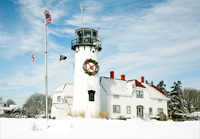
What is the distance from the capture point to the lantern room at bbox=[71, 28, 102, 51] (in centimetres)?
2925

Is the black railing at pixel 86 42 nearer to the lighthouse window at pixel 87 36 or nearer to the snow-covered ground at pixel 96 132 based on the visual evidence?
the lighthouse window at pixel 87 36

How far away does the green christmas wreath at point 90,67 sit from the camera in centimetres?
2861

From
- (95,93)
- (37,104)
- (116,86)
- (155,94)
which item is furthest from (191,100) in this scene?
(37,104)

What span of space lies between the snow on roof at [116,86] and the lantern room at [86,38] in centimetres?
641

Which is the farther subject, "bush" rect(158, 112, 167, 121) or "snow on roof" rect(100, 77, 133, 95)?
"bush" rect(158, 112, 167, 121)

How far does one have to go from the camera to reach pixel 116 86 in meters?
34.8

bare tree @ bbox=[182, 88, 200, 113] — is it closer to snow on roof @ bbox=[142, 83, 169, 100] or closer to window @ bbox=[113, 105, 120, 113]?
snow on roof @ bbox=[142, 83, 169, 100]

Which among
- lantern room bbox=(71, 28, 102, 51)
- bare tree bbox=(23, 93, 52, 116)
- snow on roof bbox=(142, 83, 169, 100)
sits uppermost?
lantern room bbox=(71, 28, 102, 51)

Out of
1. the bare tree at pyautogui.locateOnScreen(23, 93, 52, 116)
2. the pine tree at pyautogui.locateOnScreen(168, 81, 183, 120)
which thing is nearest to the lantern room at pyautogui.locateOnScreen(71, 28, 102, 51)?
the pine tree at pyautogui.locateOnScreen(168, 81, 183, 120)

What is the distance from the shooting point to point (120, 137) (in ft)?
46.2

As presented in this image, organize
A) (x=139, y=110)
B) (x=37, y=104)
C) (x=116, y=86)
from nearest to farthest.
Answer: (x=116, y=86) → (x=139, y=110) → (x=37, y=104)

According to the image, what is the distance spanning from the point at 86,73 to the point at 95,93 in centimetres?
273

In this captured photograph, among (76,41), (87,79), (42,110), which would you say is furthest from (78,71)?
(42,110)

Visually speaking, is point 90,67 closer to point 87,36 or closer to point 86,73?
point 86,73
